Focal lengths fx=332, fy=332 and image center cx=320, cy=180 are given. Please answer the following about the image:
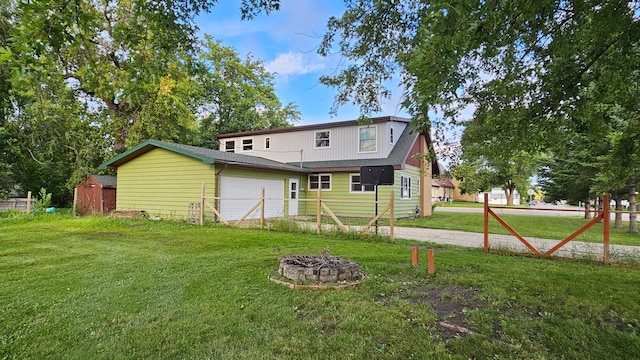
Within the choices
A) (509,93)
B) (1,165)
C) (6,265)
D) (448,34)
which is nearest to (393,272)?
(509,93)

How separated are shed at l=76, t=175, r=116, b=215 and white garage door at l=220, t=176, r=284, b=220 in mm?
6806

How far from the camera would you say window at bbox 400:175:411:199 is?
1577 centimetres

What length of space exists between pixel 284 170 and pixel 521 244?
376 inches

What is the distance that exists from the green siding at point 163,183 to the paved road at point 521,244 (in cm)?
769

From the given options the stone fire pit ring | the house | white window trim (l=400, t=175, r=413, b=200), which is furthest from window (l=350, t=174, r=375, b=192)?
the stone fire pit ring

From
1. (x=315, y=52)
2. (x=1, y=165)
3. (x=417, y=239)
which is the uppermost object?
(x=315, y=52)

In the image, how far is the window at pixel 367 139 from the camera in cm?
Result: 1556

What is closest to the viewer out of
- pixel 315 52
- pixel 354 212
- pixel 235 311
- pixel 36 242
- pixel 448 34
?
pixel 448 34

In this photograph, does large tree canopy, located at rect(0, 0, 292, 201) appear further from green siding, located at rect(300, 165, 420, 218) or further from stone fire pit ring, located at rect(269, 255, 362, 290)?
green siding, located at rect(300, 165, 420, 218)

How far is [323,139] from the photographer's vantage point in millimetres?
16969

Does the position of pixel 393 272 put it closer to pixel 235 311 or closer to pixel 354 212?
pixel 235 311

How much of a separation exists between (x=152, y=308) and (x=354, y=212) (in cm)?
1226

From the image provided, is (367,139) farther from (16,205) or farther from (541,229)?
(16,205)

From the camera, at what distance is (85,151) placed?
58.4 feet
